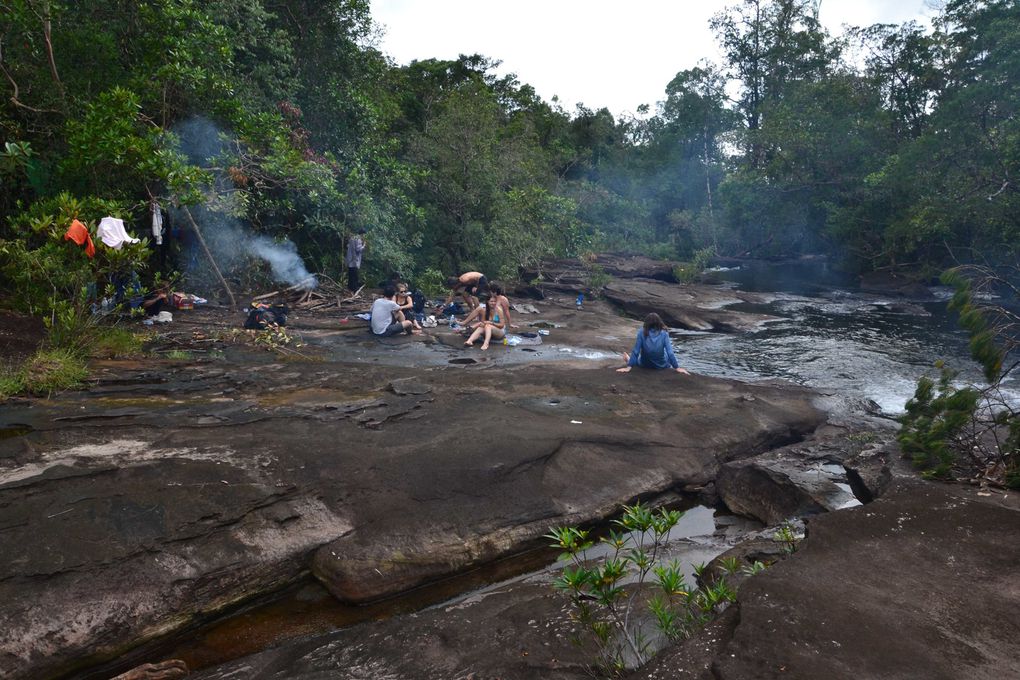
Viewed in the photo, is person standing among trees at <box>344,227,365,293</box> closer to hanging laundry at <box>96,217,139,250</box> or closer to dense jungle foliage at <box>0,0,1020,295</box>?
dense jungle foliage at <box>0,0,1020,295</box>

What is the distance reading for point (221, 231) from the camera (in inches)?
567

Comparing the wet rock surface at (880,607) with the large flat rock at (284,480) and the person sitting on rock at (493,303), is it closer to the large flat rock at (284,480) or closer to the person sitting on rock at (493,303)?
the large flat rock at (284,480)

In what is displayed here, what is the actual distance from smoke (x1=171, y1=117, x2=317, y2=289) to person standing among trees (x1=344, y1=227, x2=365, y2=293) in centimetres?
100

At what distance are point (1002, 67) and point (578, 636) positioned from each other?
69.1 ft

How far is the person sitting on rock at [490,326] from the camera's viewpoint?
11102 mm

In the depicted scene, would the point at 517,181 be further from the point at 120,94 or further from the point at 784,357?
the point at 120,94

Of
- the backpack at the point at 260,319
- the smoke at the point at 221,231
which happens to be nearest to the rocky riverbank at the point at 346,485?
the backpack at the point at 260,319

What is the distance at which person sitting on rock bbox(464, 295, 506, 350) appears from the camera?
11.1 m

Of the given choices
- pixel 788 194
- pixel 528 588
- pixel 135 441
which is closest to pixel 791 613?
pixel 528 588

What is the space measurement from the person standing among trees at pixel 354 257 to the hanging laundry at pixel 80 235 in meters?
7.82

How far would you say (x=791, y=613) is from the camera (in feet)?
9.93

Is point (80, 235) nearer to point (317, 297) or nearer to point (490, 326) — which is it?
point (490, 326)

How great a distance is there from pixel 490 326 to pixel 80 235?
243 inches

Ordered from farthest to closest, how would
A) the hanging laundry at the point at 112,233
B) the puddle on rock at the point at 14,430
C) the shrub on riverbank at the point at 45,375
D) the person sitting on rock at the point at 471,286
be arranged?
the person sitting on rock at the point at 471,286 → the hanging laundry at the point at 112,233 → the shrub on riverbank at the point at 45,375 → the puddle on rock at the point at 14,430
